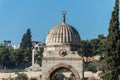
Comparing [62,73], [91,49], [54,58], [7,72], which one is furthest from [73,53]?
[91,49]

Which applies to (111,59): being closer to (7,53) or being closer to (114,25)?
(114,25)

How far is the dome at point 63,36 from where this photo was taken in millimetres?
74188

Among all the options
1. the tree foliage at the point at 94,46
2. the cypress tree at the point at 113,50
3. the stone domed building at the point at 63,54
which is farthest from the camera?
the tree foliage at the point at 94,46

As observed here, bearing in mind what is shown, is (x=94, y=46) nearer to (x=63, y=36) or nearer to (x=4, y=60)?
(x=4, y=60)

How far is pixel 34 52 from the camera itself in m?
164

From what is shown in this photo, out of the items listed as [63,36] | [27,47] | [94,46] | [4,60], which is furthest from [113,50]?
[27,47]

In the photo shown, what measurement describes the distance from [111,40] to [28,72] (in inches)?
2753

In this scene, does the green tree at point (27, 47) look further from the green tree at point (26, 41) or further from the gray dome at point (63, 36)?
the gray dome at point (63, 36)

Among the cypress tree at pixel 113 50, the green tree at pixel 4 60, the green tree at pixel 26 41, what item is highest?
the green tree at pixel 26 41

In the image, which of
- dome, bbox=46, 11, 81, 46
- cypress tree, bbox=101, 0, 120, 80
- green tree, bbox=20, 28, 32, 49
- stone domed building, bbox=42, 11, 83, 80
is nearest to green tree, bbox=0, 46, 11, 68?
green tree, bbox=20, 28, 32, 49

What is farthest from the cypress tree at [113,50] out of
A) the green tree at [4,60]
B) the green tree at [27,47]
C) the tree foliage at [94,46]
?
the green tree at [4,60]

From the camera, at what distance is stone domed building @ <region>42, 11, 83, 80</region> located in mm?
72875

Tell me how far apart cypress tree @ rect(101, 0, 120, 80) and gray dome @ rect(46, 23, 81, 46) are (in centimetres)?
529

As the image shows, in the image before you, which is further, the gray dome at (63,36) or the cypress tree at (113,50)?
the gray dome at (63,36)
